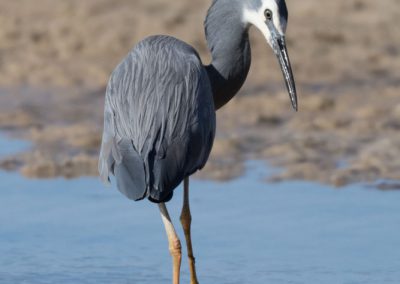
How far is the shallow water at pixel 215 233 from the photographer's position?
19.7ft

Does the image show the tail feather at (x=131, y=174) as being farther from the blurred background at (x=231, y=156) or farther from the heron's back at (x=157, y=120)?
the blurred background at (x=231, y=156)

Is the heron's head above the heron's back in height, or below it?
above

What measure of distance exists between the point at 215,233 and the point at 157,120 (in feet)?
4.57

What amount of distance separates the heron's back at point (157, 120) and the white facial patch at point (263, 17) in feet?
1.10

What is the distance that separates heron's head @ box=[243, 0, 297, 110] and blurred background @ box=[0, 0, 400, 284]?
0.92 m

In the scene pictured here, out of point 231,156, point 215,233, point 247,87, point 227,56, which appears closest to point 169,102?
point 227,56

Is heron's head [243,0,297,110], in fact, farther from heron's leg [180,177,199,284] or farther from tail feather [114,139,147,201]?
tail feather [114,139,147,201]

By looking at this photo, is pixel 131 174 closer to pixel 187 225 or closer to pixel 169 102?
pixel 169 102

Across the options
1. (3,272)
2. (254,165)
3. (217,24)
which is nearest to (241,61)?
(217,24)

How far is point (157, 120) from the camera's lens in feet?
17.7

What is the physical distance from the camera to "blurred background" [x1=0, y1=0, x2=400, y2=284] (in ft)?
20.4

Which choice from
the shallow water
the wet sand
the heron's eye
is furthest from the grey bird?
the wet sand

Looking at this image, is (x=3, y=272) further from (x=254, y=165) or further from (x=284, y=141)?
(x=284, y=141)

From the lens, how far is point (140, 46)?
5.83m
